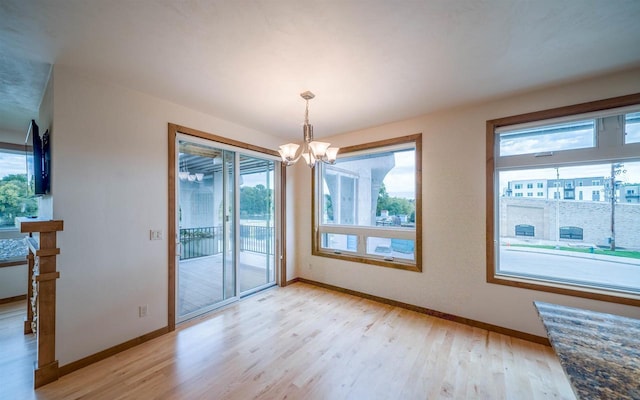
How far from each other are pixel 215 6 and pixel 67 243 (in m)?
2.39

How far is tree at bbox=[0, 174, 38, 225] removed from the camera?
367 cm

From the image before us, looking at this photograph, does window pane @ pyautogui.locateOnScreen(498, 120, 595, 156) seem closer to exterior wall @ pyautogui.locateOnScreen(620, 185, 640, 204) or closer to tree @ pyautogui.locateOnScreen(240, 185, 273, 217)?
exterior wall @ pyautogui.locateOnScreen(620, 185, 640, 204)

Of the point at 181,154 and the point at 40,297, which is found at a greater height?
the point at 181,154

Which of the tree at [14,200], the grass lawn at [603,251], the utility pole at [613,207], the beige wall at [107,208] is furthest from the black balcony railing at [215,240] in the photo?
the utility pole at [613,207]

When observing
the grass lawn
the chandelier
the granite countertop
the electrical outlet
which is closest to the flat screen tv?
the electrical outlet

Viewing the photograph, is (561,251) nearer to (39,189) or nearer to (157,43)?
(157,43)

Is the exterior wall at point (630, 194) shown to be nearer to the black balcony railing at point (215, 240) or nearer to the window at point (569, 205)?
the window at point (569, 205)

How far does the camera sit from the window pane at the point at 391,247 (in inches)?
139

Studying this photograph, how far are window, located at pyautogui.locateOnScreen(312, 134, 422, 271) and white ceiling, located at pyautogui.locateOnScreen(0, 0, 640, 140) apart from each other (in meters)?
1.08

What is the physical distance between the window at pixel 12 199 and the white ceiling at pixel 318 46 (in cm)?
180

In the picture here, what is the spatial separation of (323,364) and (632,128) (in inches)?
148

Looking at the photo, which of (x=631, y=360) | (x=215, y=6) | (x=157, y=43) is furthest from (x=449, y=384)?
(x=157, y=43)

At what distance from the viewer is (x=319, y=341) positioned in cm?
259

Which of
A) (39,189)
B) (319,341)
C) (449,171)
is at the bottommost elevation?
(319,341)
